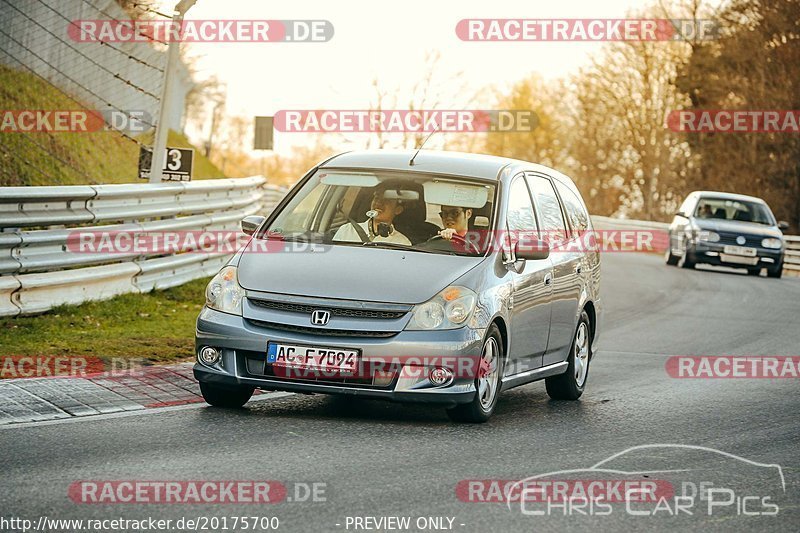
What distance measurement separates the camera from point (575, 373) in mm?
10812

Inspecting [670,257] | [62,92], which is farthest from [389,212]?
[670,257]

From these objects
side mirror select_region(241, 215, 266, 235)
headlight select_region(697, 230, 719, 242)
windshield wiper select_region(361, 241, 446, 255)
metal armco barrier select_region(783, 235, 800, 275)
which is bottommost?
metal armco barrier select_region(783, 235, 800, 275)

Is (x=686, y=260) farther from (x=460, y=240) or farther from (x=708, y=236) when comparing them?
(x=460, y=240)

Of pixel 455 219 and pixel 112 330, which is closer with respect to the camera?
pixel 455 219

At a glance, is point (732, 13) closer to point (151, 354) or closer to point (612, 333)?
point (612, 333)

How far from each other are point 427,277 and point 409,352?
58cm

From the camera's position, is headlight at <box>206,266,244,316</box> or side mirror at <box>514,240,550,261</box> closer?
headlight at <box>206,266,244,316</box>

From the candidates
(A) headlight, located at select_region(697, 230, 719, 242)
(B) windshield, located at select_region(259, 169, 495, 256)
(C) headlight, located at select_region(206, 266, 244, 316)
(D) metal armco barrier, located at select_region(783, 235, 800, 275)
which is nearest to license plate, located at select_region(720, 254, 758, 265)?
(A) headlight, located at select_region(697, 230, 719, 242)

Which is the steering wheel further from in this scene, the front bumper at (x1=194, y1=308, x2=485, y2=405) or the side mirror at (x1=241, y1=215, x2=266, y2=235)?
the side mirror at (x1=241, y1=215, x2=266, y2=235)

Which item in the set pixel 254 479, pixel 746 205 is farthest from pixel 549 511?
pixel 746 205

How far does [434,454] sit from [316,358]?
1081 millimetres

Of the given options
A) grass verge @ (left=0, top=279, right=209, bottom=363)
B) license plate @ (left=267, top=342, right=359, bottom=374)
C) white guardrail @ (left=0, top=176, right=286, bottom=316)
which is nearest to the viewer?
license plate @ (left=267, top=342, right=359, bottom=374)

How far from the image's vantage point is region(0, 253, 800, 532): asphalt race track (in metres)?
6.14

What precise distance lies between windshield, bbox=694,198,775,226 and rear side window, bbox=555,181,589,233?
19.7 meters
